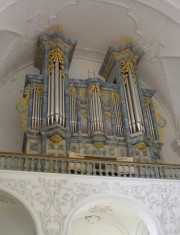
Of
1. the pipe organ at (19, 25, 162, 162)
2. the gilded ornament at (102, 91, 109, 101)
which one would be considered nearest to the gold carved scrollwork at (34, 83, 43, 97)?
the pipe organ at (19, 25, 162, 162)

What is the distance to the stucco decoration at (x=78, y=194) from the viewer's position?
26.6 feet

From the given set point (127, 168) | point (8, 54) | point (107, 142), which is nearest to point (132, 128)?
point (107, 142)

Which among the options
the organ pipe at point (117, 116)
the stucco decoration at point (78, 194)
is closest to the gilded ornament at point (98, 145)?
the organ pipe at point (117, 116)

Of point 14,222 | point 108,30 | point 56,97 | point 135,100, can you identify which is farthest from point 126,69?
point 14,222

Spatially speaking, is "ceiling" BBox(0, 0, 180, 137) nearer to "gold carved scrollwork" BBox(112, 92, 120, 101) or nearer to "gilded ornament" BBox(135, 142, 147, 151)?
"gold carved scrollwork" BBox(112, 92, 120, 101)

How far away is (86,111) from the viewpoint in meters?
11.5

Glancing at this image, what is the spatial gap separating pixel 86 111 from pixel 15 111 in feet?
7.82

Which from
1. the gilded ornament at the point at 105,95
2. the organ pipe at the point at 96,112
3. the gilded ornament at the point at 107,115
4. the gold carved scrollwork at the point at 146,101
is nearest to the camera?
the organ pipe at the point at 96,112

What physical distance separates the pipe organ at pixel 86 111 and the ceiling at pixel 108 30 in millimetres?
534

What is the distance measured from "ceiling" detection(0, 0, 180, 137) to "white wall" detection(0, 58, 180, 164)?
227 millimetres

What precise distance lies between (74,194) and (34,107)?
3414mm

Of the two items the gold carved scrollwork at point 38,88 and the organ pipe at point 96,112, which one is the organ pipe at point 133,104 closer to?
the organ pipe at point 96,112

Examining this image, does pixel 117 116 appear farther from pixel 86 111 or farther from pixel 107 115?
pixel 86 111

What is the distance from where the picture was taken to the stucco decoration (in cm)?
811
